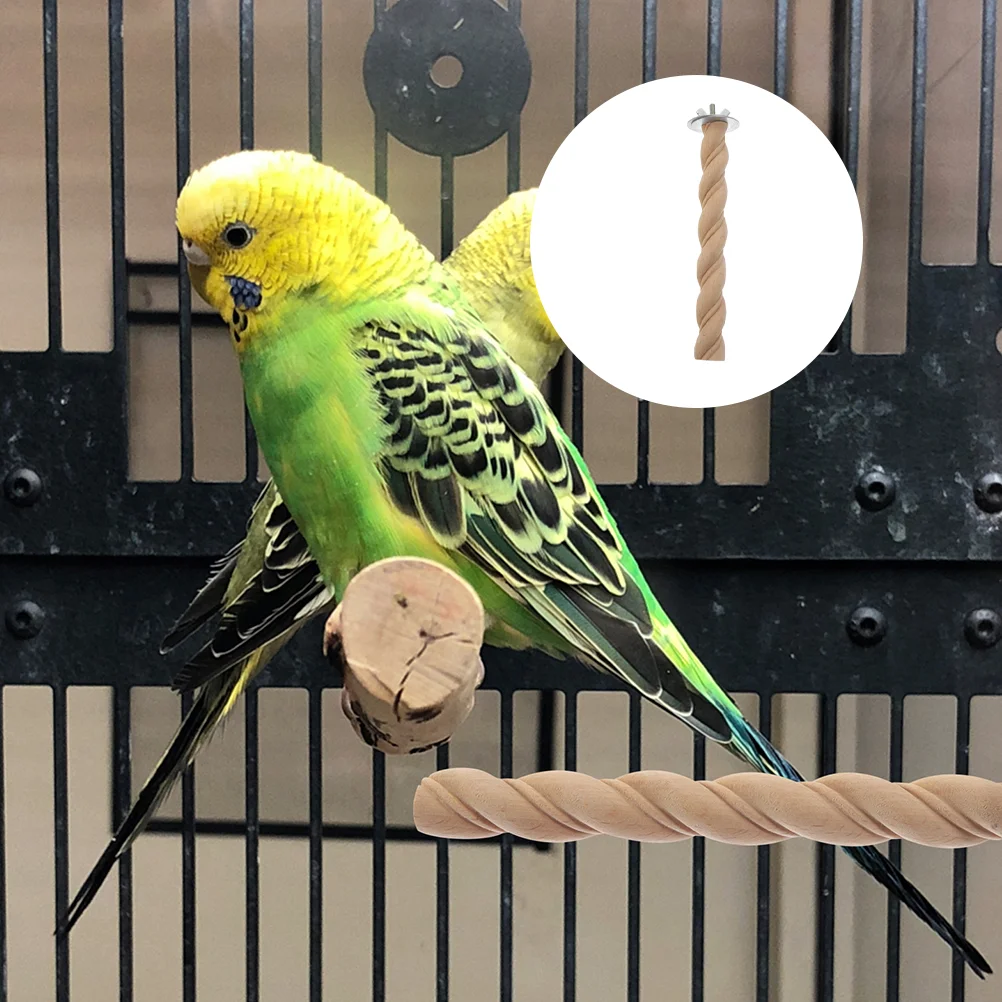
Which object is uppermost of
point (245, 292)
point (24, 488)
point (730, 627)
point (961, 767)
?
point (245, 292)

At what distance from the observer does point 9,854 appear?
976mm

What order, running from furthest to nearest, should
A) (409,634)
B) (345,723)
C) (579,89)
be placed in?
(345,723) < (579,89) < (409,634)

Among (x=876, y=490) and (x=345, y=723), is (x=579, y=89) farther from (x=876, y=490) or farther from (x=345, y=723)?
(x=345, y=723)

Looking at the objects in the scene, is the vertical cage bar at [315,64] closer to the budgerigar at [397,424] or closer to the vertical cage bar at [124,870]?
the budgerigar at [397,424]

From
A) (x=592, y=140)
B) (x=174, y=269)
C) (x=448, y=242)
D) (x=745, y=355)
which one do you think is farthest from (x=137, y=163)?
(x=745, y=355)

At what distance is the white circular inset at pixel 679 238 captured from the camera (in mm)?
564

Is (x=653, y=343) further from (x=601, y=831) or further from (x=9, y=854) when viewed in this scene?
Answer: (x=9, y=854)

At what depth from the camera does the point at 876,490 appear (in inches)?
26.8

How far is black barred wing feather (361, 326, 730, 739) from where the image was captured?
1.79 ft

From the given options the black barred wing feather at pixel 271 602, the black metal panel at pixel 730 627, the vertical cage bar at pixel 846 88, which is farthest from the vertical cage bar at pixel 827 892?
the black barred wing feather at pixel 271 602

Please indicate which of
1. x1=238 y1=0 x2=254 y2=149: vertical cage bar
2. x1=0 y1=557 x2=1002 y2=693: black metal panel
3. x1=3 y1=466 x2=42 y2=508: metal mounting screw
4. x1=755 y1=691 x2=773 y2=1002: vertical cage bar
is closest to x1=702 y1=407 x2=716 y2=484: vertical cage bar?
x1=0 y1=557 x2=1002 y2=693: black metal panel

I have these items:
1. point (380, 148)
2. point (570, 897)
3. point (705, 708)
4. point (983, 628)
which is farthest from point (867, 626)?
point (380, 148)

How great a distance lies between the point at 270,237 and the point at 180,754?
374 millimetres

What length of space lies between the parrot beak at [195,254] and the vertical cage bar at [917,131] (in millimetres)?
492
